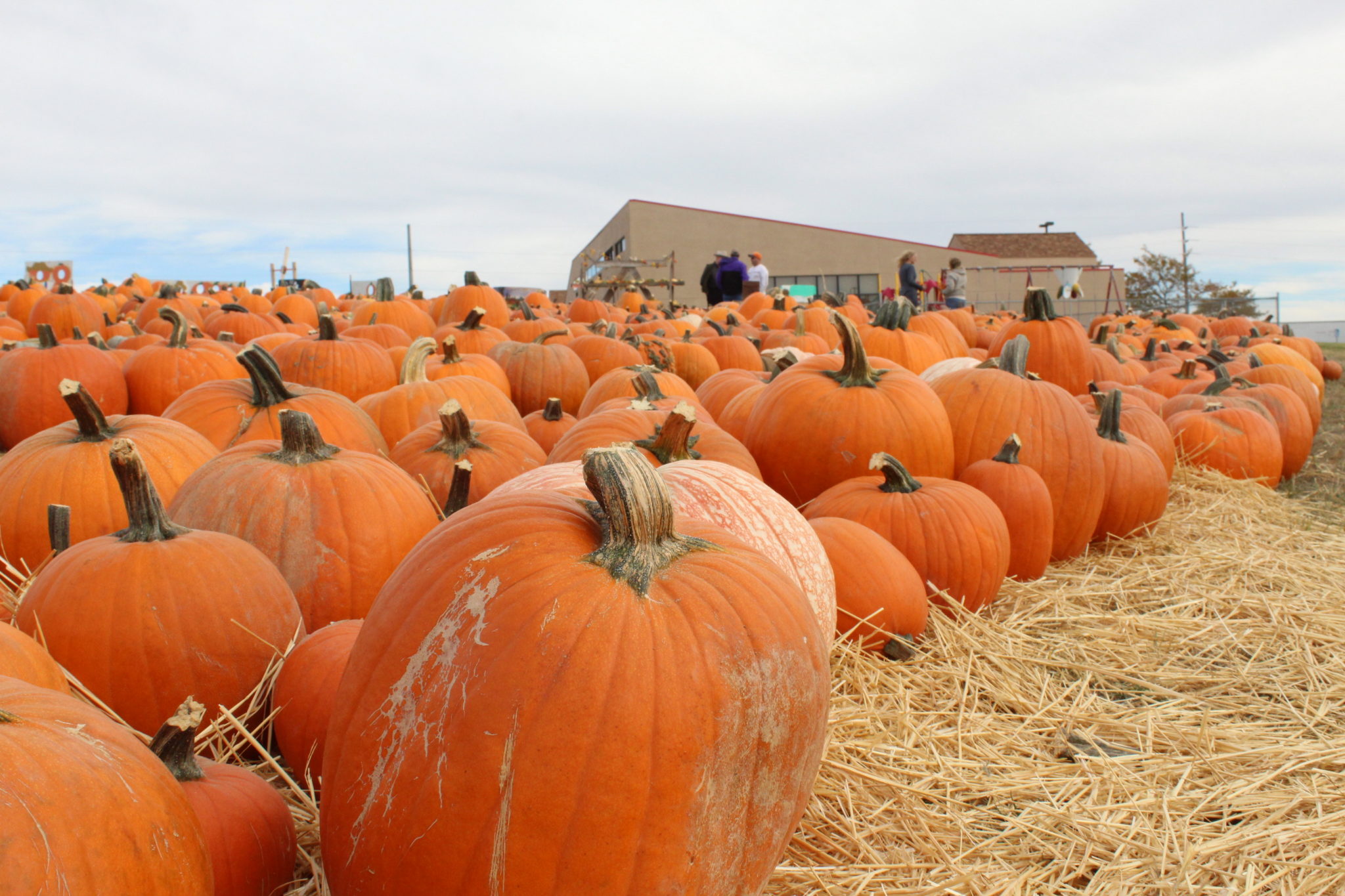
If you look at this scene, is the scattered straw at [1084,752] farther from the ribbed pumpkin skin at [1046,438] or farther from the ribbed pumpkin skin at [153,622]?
the ribbed pumpkin skin at [1046,438]

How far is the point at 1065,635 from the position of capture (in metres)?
3.11

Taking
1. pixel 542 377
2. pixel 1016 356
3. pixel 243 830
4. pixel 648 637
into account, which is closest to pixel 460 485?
pixel 243 830

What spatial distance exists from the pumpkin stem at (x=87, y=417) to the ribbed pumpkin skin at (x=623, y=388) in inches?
82.0

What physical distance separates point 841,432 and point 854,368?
0.33 meters

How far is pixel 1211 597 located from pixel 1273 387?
13.0 feet

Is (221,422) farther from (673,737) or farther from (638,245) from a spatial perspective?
(638,245)

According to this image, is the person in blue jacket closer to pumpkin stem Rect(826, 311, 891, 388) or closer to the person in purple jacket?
the person in purple jacket

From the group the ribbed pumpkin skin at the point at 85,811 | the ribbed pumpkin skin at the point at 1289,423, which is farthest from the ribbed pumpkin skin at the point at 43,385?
the ribbed pumpkin skin at the point at 1289,423

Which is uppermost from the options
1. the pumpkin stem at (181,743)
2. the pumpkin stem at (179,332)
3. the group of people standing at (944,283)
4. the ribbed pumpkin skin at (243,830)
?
the group of people standing at (944,283)

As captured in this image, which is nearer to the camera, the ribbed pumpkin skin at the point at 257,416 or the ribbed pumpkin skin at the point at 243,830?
the ribbed pumpkin skin at the point at 243,830

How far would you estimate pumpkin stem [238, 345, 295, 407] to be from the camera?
10.9ft

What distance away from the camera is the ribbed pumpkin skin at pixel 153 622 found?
191cm

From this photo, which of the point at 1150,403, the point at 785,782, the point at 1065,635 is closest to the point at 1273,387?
the point at 1150,403

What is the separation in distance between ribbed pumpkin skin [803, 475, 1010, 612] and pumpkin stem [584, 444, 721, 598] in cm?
183
